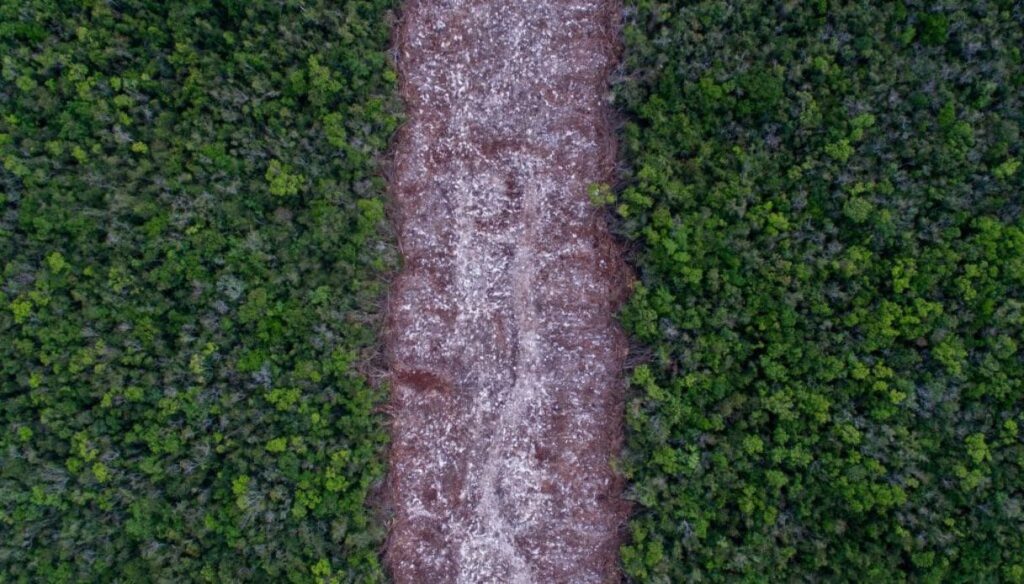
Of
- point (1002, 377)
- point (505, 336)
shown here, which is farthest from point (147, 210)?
point (1002, 377)

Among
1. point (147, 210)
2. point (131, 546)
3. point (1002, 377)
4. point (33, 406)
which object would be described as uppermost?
point (147, 210)

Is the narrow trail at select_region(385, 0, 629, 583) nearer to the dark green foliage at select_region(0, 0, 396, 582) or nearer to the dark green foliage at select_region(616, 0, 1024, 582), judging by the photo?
the dark green foliage at select_region(0, 0, 396, 582)

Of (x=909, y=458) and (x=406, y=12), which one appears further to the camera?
(x=406, y=12)

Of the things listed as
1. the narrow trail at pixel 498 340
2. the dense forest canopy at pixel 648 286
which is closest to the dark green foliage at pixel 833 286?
the dense forest canopy at pixel 648 286

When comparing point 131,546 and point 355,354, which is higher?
point 355,354

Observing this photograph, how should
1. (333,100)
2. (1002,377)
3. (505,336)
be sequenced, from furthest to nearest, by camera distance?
(505,336) → (333,100) → (1002,377)

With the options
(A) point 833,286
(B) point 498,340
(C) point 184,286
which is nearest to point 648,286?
(B) point 498,340

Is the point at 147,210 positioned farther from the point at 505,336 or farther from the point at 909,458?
the point at 909,458
